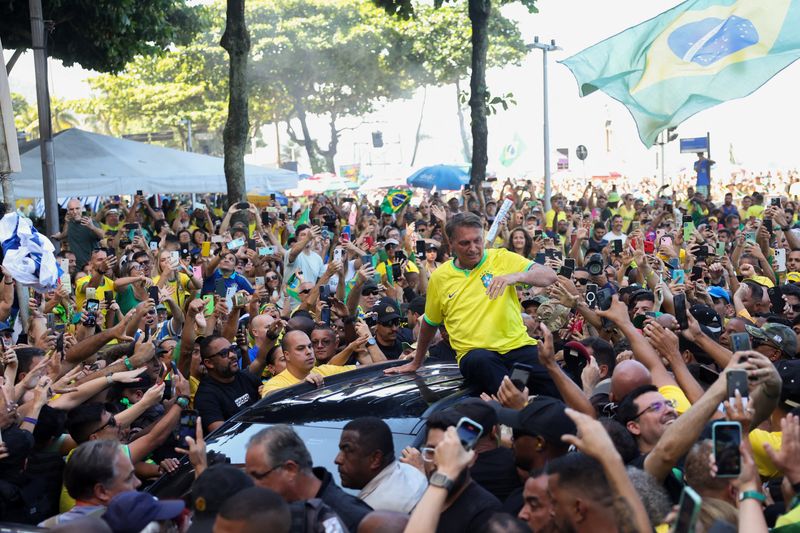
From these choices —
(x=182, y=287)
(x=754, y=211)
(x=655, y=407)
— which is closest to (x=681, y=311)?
(x=655, y=407)

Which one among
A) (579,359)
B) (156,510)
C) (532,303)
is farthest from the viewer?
Answer: (532,303)

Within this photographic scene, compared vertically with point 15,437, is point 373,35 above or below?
above

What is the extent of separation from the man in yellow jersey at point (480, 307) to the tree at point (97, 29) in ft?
45.8

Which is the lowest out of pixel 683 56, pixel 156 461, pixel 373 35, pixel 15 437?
pixel 156 461

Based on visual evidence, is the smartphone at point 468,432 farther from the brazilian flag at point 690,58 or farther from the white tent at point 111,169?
the white tent at point 111,169

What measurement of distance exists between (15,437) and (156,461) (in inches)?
43.5

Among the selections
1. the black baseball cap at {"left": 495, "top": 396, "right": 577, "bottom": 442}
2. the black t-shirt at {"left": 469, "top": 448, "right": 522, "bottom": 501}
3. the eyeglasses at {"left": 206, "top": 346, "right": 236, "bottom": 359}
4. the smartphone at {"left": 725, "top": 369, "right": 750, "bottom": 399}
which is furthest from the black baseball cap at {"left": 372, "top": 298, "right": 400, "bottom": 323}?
the smartphone at {"left": 725, "top": 369, "right": 750, "bottom": 399}

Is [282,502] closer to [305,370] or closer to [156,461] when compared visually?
[156,461]

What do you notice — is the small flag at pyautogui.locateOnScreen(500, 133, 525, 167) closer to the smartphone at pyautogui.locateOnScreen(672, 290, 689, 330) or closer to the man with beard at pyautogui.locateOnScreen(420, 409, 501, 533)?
the smartphone at pyautogui.locateOnScreen(672, 290, 689, 330)

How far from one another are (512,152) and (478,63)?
2634 centimetres

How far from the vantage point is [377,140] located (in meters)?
59.0

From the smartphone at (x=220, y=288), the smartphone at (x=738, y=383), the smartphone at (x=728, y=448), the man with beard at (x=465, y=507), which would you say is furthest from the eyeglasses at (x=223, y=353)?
the smartphone at (x=728, y=448)

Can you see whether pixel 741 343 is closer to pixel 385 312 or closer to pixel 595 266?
pixel 385 312

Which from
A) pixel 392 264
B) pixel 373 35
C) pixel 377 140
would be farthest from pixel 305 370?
pixel 377 140
